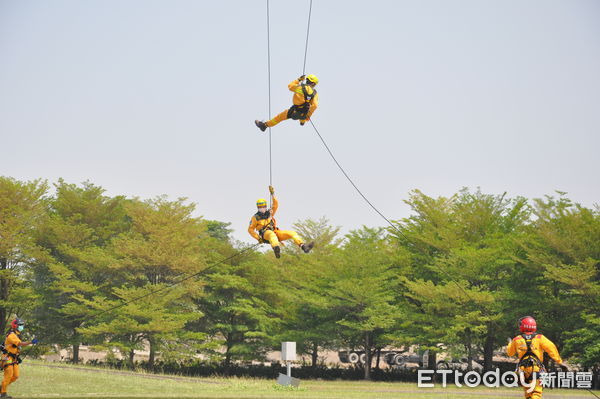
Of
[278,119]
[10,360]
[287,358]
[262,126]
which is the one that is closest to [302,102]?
[278,119]

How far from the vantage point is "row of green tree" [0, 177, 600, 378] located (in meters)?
39.6

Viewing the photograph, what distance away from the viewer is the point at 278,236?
19.2 meters

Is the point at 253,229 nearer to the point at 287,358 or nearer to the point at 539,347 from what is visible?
the point at 539,347

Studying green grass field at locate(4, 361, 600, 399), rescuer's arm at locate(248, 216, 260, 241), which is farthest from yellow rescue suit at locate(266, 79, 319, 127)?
green grass field at locate(4, 361, 600, 399)

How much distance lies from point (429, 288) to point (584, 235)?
29.9 ft

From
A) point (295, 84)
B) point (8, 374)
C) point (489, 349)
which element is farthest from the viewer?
point (489, 349)

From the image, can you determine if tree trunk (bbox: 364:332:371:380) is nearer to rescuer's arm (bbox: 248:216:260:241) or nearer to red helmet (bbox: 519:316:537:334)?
rescuer's arm (bbox: 248:216:260:241)

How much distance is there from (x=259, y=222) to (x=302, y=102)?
367cm

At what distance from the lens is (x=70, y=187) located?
54031 millimetres

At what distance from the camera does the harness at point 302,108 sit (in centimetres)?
1730

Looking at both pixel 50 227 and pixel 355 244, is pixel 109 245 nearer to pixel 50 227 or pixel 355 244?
pixel 50 227

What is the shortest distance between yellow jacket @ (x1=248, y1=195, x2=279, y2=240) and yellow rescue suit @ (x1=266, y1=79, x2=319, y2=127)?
2506 millimetres

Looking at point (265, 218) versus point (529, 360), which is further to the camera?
point (265, 218)

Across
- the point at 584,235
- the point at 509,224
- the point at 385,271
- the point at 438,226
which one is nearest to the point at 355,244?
the point at 385,271
